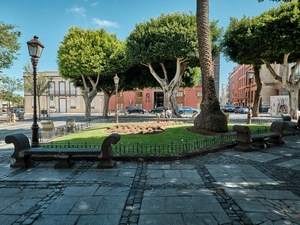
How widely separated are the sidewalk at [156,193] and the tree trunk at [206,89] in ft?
12.2

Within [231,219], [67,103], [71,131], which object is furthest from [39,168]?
[67,103]

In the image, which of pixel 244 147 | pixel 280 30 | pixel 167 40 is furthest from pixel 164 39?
pixel 244 147

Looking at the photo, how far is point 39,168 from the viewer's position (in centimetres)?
517

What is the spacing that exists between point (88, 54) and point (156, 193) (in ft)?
63.8

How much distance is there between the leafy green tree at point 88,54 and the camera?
1995cm

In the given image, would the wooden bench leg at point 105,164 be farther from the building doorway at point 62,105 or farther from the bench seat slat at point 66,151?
the building doorway at point 62,105

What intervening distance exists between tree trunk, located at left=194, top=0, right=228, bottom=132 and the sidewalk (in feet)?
12.2

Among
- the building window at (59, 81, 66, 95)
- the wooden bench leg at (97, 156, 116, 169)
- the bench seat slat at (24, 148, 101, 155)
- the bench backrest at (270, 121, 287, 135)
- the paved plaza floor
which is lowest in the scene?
the paved plaza floor

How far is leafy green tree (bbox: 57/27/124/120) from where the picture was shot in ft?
65.5

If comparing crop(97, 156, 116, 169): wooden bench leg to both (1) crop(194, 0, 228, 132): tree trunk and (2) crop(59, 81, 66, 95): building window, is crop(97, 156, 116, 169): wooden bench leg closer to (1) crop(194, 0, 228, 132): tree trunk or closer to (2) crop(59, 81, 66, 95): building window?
(1) crop(194, 0, 228, 132): tree trunk

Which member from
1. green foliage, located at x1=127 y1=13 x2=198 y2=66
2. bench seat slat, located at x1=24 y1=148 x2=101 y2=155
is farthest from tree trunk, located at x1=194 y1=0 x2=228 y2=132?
green foliage, located at x1=127 y1=13 x2=198 y2=66

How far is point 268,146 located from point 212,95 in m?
3.38

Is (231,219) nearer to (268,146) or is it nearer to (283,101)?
(268,146)

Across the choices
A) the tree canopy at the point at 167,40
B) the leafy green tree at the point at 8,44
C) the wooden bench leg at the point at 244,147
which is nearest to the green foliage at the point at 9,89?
the leafy green tree at the point at 8,44
